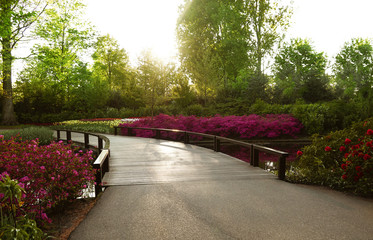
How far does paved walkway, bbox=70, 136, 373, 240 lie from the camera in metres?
3.68

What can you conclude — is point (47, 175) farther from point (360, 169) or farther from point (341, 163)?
point (341, 163)

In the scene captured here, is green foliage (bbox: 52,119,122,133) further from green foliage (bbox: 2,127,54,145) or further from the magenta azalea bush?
green foliage (bbox: 2,127,54,145)

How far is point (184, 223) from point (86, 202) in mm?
2396

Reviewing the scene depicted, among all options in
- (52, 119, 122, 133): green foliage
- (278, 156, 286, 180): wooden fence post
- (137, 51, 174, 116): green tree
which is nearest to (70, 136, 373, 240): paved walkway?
(278, 156, 286, 180): wooden fence post

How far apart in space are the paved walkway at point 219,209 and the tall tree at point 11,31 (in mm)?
17149

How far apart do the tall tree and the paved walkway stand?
17.1 meters

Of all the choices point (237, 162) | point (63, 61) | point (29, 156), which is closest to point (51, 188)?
point (29, 156)

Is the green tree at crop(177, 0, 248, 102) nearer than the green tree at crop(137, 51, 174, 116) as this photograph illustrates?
No

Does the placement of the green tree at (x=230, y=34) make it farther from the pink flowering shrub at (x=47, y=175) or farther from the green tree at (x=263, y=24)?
the pink flowering shrub at (x=47, y=175)

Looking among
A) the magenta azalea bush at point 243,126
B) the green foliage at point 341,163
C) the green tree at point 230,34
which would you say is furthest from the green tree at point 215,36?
the green foliage at point 341,163

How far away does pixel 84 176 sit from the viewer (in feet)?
17.1

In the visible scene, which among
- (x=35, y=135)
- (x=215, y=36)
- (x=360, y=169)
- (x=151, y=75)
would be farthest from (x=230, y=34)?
(x=360, y=169)

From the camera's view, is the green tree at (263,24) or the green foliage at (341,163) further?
the green tree at (263,24)

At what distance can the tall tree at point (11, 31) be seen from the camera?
1805 cm
